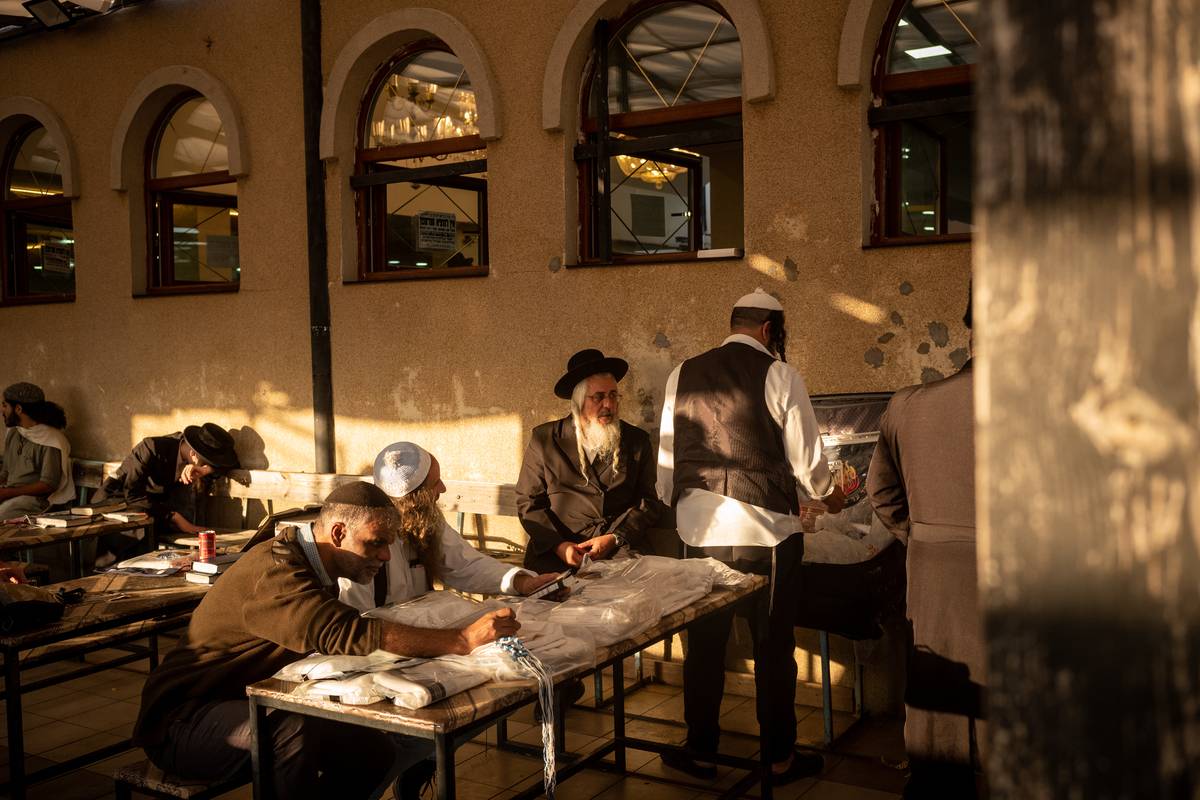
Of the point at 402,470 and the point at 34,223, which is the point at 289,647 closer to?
the point at 402,470

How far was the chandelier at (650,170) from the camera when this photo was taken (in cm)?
673

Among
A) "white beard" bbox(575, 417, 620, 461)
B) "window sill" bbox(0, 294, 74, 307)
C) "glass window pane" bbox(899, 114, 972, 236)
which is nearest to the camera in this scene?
"glass window pane" bbox(899, 114, 972, 236)

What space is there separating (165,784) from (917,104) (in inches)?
174

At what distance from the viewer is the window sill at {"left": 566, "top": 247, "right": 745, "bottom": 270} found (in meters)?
6.12

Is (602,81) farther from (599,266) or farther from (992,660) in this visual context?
(992,660)

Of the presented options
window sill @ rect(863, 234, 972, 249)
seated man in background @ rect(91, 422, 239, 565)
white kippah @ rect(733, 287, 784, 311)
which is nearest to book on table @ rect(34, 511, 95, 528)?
seated man in background @ rect(91, 422, 239, 565)

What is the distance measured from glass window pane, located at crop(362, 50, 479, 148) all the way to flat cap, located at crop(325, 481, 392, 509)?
3916 mm

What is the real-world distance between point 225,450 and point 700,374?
4340 millimetres

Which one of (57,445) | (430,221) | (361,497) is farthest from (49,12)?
(361,497)

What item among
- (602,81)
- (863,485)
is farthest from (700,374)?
(602,81)

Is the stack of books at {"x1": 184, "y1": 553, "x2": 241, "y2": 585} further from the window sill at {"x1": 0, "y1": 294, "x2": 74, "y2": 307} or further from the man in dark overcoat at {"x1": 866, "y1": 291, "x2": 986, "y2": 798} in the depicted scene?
the window sill at {"x1": 0, "y1": 294, "x2": 74, "y2": 307}

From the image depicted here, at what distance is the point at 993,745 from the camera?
927 millimetres

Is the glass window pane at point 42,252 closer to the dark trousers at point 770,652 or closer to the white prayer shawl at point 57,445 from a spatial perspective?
the white prayer shawl at point 57,445

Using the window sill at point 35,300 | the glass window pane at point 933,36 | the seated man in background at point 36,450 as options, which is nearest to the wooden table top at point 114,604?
the seated man in background at point 36,450
